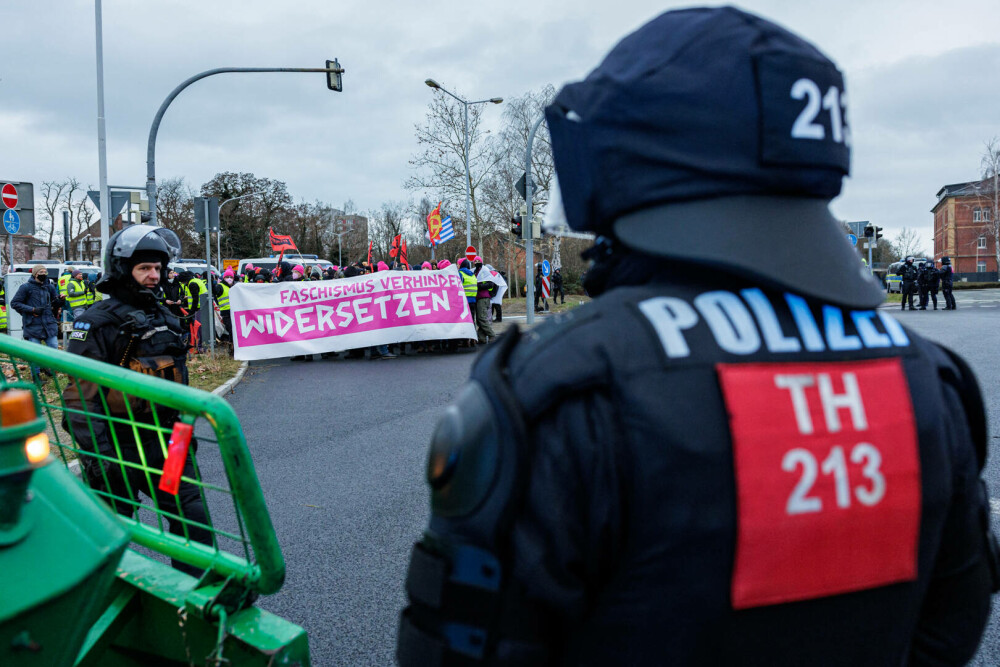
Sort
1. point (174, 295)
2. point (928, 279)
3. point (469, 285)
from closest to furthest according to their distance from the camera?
point (174, 295), point (469, 285), point (928, 279)

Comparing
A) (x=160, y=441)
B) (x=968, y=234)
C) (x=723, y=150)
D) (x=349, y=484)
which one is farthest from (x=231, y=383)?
(x=968, y=234)

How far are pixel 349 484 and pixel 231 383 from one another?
603 centimetres

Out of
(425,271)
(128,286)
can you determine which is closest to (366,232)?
(425,271)

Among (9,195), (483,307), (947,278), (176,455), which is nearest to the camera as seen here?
(176,455)

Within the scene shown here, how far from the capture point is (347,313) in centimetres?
1417

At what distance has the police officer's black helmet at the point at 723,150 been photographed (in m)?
1.04

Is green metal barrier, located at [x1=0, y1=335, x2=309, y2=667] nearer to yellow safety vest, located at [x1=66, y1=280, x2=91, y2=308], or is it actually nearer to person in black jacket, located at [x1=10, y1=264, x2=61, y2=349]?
person in black jacket, located at [x1=10, y1=264, x2=61, y2=349]

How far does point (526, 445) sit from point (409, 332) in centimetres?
1354

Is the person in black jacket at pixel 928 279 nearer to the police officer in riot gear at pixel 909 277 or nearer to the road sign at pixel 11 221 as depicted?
the police officer in riot gear at pixel 909 277

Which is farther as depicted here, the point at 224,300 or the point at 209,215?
the point at 224,300

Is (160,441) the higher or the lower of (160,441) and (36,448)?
the lower

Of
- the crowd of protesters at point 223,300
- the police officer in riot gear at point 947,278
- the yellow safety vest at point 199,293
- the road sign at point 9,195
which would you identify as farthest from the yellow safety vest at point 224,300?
the police officer in riot gear at point 947,278

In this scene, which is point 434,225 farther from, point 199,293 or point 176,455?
point 176,455

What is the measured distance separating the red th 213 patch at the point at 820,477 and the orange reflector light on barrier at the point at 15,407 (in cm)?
124
